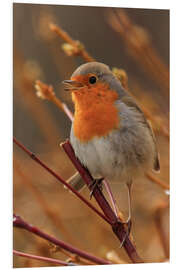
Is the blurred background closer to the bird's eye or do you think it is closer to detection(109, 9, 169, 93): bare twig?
detection(109, 9, 169, 93): bare twig

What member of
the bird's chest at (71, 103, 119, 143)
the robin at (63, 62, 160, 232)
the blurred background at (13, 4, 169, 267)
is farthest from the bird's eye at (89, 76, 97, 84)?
the blurred background at (13, 4, 169, 267)

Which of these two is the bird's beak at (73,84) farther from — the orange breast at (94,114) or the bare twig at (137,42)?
the bare twig at (137,42)

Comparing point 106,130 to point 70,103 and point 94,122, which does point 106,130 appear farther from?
point 70,103

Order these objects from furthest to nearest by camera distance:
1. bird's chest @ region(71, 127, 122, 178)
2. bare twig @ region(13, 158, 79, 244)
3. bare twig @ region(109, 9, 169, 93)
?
bare twig @ region(109, 9, 169, 93), bare twig @ region(13, 158, 79, 244), bird's chest @ region(71, 127, 122, 178)

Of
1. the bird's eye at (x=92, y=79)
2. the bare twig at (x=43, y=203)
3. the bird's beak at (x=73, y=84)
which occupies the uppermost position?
the bird's eye at (x=92, y=79)

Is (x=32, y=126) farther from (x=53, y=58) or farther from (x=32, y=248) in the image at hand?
(x=32, y=248)

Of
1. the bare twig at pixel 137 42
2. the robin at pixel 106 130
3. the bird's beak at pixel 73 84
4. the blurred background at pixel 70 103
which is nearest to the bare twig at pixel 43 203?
the blurred background at pixel 70 103
